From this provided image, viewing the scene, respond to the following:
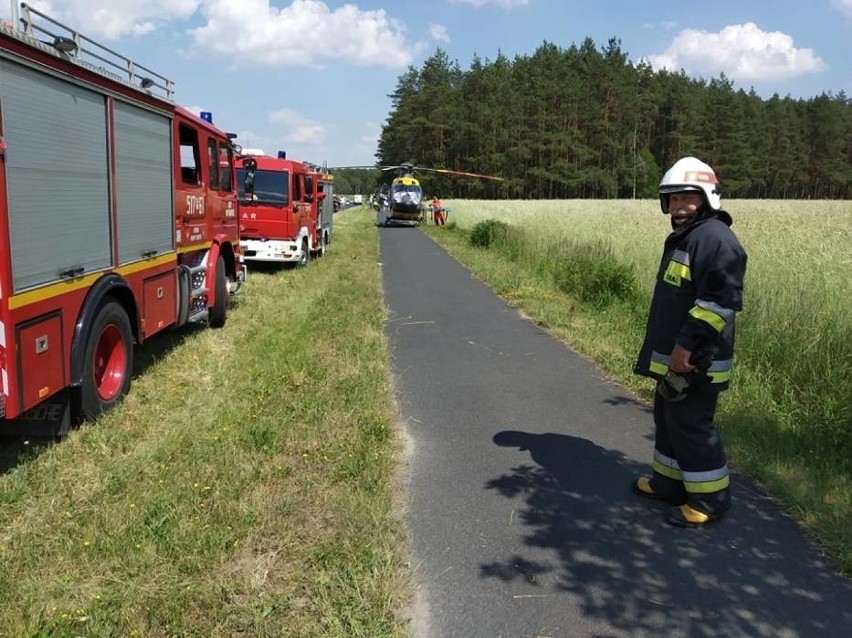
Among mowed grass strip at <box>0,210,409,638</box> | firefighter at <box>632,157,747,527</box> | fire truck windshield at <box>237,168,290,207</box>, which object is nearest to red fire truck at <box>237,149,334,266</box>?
fire truck windshield at <box>237,168,290,207</box>

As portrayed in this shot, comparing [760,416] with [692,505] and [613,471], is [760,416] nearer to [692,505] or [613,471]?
[613,471]

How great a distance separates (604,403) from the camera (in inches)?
242

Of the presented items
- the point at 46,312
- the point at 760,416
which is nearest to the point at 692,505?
the point at 760,416

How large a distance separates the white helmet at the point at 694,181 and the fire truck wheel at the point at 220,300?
21.6 ft

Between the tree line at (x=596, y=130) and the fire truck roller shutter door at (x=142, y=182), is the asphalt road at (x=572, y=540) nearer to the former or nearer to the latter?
the fire truck roller shutter door at (x=142, y=182)

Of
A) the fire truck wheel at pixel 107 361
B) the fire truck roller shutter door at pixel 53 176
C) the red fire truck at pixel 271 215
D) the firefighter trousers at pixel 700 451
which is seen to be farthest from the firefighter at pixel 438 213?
the firefighter trousers at pixel 700 451

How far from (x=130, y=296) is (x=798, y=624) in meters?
5.38

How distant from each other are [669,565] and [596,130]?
7630 centimetres

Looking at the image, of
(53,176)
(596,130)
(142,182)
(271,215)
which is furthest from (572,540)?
(596,130)

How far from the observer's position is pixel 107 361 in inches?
227

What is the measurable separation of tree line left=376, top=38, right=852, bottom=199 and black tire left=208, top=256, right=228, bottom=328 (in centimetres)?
6864

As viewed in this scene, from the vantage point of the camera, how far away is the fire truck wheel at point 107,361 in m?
5.05

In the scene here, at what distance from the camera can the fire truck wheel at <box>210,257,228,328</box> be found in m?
8.90

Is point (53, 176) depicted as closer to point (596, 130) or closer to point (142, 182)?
point (142, 182)
